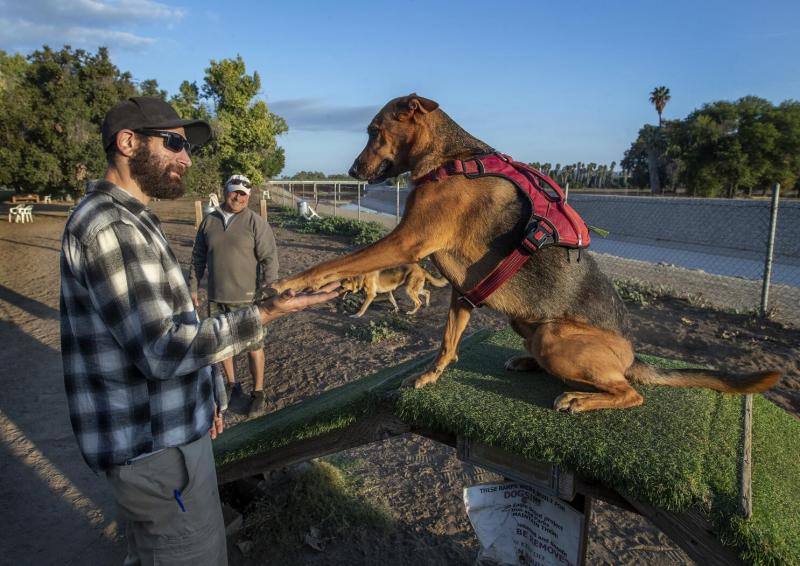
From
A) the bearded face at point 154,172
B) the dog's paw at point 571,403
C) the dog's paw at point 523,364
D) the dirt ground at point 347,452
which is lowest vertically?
the dirt ground at point 347,452

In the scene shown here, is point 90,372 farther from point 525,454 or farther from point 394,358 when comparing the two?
point 394,358

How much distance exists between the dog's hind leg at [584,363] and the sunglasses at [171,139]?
2.04 meters

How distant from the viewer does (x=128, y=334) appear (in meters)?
1.78

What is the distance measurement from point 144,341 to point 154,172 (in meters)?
0.81

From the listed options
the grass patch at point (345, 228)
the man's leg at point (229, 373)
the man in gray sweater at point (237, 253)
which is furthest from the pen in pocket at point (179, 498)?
the grass patch at point (345, 228)

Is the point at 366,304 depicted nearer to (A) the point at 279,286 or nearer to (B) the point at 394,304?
(B) the point at 394,304

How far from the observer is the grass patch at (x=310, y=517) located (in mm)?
3365

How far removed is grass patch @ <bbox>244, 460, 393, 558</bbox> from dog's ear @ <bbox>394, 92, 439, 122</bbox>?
2916mm

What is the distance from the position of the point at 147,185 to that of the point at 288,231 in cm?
1880

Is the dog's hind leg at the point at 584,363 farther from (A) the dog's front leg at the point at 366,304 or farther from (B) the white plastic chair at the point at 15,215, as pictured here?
(B) the white plastic chair at the point at 15,215

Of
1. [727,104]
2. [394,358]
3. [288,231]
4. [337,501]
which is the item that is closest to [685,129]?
[727,104]

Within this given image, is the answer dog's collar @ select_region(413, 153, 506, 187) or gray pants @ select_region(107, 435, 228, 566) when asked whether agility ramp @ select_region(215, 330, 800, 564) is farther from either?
dog's collar @ select_region(413, 153, 506, 187)

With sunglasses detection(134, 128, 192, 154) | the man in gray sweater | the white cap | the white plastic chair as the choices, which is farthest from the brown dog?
the white plastic chair

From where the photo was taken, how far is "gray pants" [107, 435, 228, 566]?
1983 millimetres
